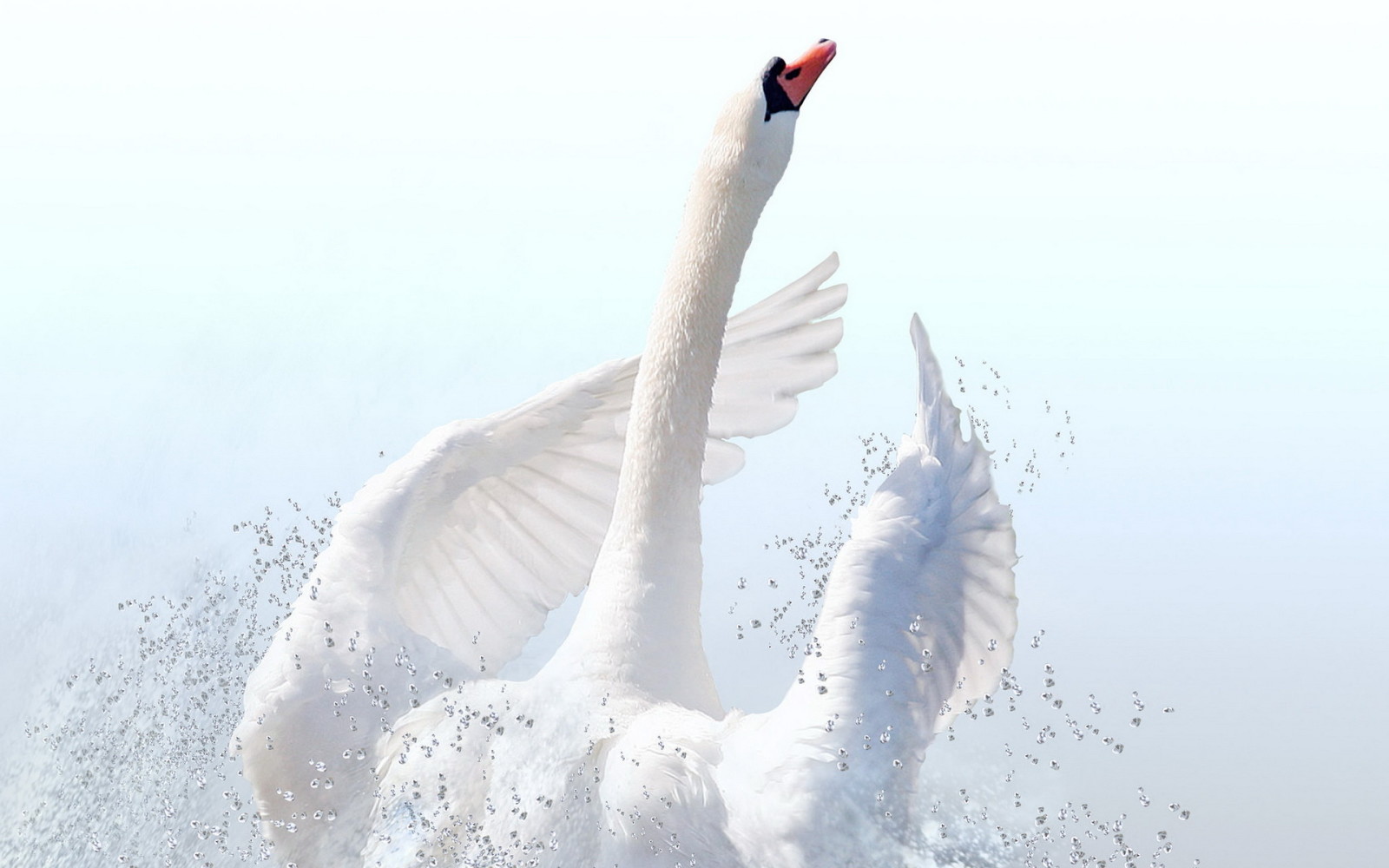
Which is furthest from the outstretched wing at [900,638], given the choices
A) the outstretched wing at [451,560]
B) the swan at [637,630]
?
the outstretched wing at [451,560]

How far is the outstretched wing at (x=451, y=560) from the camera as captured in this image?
13.8 ft

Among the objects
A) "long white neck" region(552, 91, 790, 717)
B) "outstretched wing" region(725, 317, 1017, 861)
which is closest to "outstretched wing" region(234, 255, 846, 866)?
"long white neck" region(552, 91, 790, 717)

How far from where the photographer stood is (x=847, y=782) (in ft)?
9.97

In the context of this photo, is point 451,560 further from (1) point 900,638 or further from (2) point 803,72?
(1) point 900,638

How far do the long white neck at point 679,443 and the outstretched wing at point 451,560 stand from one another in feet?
1.78

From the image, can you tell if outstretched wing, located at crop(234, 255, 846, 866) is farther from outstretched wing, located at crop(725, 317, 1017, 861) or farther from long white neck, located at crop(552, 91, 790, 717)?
outstretched wing, located at crop(725, 317, 1017, 861)

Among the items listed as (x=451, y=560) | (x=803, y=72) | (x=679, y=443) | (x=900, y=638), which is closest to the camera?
(x=900, y=638)

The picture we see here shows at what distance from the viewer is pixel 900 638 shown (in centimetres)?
316

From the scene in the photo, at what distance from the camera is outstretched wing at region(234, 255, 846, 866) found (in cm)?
420

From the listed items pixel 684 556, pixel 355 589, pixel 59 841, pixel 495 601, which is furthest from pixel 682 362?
pixel 59 841

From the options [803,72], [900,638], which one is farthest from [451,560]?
[900,638]

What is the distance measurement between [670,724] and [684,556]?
0.85 m

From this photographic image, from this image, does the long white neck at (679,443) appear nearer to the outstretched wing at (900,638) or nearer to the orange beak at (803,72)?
the orange beak at (803,72)

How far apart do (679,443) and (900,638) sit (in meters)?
1.40
